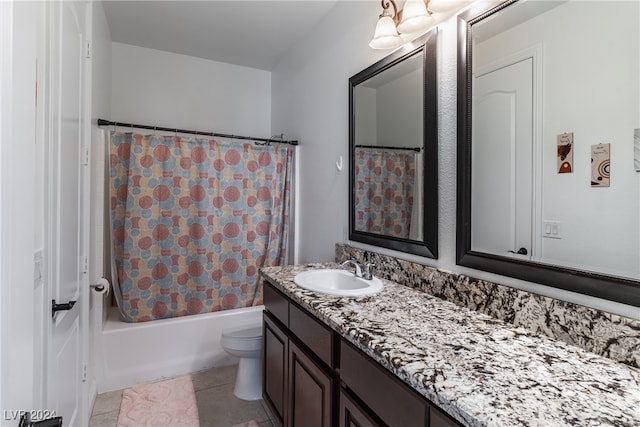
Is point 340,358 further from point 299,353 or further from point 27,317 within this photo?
point 27,317

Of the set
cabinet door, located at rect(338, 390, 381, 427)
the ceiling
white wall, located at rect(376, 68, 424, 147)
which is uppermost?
the ceiling

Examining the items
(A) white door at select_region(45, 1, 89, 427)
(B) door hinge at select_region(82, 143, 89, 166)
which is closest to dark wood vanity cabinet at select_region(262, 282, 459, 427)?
(A) white door at select_region(45, 1, 89, 427)

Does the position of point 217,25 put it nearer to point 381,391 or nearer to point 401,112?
point 401,112

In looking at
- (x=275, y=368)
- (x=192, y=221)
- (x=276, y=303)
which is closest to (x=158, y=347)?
(x=192, y=221)

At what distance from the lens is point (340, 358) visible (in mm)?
1104

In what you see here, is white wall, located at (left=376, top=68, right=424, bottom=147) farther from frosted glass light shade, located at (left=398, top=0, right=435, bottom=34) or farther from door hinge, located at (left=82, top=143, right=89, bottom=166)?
door hinge, located at (left=82, top=143, right=89, bottom=166)

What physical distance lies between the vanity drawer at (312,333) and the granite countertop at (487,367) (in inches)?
2.6

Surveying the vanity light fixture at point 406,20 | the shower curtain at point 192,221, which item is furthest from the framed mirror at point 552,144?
the shower curtain at point 192,221

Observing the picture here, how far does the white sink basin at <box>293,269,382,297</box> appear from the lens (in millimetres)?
1374

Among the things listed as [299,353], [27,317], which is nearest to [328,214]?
[299,353]

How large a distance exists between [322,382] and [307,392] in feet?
0.54

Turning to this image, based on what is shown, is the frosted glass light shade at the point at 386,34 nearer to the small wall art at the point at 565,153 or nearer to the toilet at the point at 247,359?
the small wall art at the point at 565,153

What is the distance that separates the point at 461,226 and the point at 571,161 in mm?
437

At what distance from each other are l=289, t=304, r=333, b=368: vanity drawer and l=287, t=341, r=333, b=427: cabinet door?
0.06m
